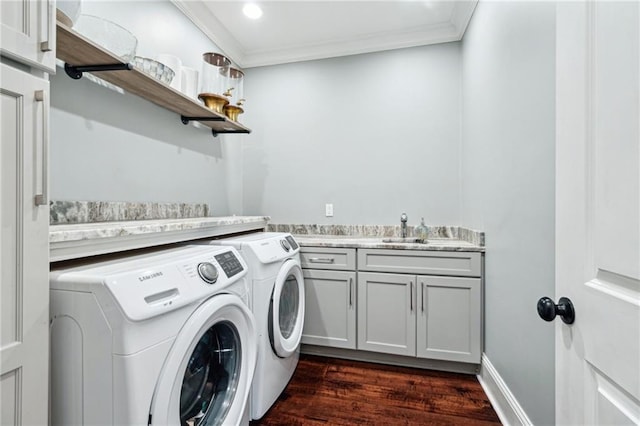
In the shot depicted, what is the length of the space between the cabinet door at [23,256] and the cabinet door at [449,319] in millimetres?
1997

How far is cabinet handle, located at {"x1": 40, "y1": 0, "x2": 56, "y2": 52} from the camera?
890 mm

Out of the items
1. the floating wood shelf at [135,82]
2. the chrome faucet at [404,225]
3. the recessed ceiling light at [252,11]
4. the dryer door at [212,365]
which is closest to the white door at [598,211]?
the dryer door at [212,365]

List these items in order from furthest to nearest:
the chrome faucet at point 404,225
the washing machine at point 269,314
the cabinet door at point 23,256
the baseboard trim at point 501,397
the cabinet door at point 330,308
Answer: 1. the chrome faucet at point 404,225
2. the cabinet door at point 330,308
3. the washing machine at point 269,314
4. the baseboard trim at point 501,397
5. the cabinet door at point 23,256

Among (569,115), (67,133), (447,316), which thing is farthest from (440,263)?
(67,133)

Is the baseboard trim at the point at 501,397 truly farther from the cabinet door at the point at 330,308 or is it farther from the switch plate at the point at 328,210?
the switch plate at the point at 328,210

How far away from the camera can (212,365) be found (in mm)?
1285

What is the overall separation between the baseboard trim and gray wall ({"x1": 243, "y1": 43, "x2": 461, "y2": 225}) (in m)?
1.17

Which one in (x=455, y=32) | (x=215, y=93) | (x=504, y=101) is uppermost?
(x=455, y=32)

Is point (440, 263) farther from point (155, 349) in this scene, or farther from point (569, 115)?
point (155, 349)

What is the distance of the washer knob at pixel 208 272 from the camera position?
1161 millimetres

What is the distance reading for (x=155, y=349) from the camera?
905 millimetres

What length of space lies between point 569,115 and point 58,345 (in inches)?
57.2

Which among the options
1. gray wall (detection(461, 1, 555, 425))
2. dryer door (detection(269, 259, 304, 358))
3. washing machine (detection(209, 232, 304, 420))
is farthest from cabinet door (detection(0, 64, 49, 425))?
gray wall (detection(461, 1, 555, 425))

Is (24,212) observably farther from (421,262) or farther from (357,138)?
(357,138)
